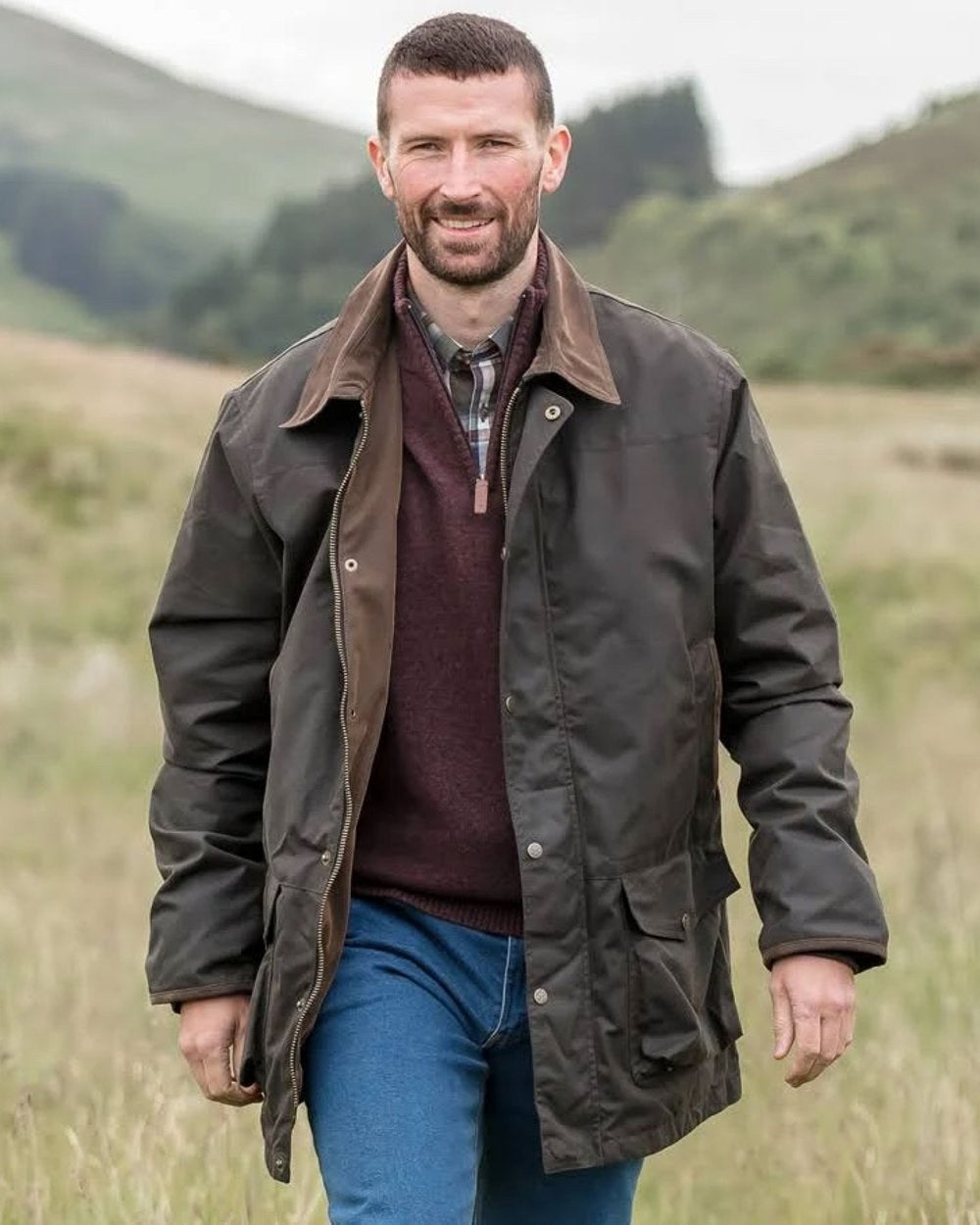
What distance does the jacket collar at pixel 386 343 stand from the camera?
3.67 metres

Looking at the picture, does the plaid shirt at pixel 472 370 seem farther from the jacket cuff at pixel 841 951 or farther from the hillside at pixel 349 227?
the hillside at pixel 349 227

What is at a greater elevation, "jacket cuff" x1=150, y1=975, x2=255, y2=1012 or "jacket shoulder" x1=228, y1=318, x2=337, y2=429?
"jacket shoulder" x1=228, y1=318, x2=337, y2=429

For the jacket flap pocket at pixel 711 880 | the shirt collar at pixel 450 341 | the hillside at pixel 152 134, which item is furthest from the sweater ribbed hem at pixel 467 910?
the hillside at pixel 152 134

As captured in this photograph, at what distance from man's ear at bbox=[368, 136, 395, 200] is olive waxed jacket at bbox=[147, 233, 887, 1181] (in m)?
0.14

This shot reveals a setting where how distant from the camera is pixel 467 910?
3.69m

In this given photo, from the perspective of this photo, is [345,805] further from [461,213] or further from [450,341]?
[461,213]

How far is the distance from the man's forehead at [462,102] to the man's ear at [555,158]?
9 cm

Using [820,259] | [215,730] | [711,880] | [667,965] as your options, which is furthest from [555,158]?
[820,259]

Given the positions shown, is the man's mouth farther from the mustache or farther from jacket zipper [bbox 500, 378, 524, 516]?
jacket zipper [bbox 500, 378, 524, 516]

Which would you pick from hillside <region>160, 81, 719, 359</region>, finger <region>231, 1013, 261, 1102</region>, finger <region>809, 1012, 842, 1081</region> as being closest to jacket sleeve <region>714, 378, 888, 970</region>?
finger <region>809, 1012, 842, 1081</region>

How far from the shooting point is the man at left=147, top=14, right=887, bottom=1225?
3.59 metres

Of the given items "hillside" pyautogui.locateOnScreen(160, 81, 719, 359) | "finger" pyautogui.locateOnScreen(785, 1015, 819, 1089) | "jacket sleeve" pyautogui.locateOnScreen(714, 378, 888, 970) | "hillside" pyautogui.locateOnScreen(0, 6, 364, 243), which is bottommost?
"finger" pyautogui.locateOnScreen(785, 1015, 819, 1089)

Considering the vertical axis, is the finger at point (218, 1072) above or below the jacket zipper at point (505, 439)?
below

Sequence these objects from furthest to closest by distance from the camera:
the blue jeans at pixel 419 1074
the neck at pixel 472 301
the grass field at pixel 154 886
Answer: the grass field at pixel 154 886 < the neck at pixel 472 301 < the blue jeans at pixel 419 1074
